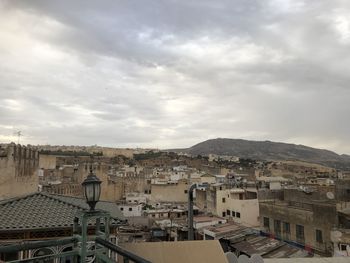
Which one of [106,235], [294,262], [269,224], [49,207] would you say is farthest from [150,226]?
[106,235]

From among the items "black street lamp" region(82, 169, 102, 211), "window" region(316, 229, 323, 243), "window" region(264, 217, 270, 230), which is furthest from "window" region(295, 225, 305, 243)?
"black street lamp" region(82, 169, 102, 211)

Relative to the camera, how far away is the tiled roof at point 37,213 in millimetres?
9016

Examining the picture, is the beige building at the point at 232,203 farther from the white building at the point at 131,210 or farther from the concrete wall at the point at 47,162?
the concrete wall at the point at 47,162

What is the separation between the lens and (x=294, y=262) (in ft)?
43.1

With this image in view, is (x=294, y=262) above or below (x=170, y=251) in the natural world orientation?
below

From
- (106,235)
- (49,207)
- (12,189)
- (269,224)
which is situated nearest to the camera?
(106,235)

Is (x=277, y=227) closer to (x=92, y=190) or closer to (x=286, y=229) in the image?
(x=286, y=229)

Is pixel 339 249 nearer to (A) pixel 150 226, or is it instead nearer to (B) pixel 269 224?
(B) pixel 269 224

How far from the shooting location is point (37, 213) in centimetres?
964

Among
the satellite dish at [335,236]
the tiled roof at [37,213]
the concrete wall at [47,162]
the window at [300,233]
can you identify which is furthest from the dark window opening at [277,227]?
the concrete wall at [47,162]

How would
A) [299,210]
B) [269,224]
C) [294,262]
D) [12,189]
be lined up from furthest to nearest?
[269,224]
[299,210]
[12,189]
[294,262]

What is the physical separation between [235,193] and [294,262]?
1924 centimetres

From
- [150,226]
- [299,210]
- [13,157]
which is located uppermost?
[13,157]

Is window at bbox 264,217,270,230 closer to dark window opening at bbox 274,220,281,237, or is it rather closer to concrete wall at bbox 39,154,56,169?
dark window opening at bbox 274,220,281,237
